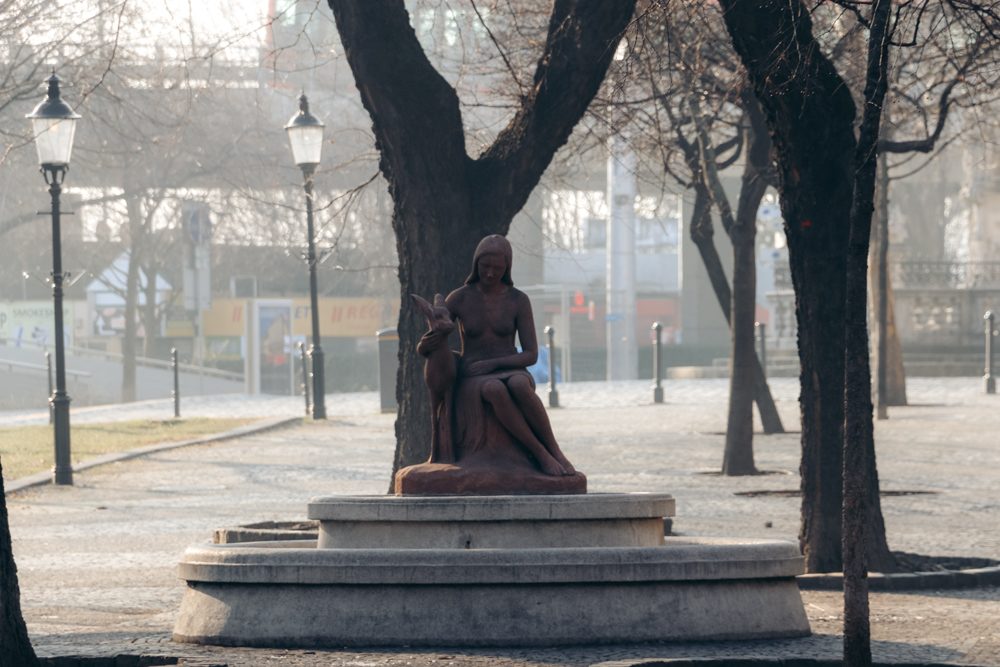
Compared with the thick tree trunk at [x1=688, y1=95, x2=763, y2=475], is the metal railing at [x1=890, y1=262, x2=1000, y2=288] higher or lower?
higher

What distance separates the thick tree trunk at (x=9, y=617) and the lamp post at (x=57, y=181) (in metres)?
10.3

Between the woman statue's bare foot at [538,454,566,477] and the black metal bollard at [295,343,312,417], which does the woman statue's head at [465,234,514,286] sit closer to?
the woman statue's bare foot at [538,454,566,477]

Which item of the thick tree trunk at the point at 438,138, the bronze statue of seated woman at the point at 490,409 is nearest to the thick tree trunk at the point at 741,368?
the thick tree trunk at the point at 438,138

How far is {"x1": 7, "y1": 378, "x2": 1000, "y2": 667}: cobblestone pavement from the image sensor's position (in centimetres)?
621

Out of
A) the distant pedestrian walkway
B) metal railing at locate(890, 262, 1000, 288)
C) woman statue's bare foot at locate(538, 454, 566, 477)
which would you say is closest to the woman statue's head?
woman statue's bare foot at locate(538, 454, 566, 477)

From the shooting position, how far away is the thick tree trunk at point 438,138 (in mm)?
9852

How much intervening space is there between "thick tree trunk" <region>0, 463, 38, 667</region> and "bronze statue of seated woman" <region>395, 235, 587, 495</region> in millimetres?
2427

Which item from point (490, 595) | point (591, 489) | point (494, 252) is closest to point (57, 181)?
point (591, 489)

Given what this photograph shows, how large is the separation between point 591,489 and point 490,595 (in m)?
6.46

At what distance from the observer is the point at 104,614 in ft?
25.5

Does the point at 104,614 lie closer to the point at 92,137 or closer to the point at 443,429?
the point at 443,429

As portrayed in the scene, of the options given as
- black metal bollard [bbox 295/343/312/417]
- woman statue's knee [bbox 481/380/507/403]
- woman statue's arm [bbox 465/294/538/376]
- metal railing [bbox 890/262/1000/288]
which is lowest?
black metal bollard [bbox 295/343/312/417]

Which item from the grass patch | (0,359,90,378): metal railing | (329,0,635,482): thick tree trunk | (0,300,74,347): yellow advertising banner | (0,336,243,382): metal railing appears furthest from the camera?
(0,300,74,347): yellow advertising banner

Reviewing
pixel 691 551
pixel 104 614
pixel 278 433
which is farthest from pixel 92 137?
pixel 691 551
